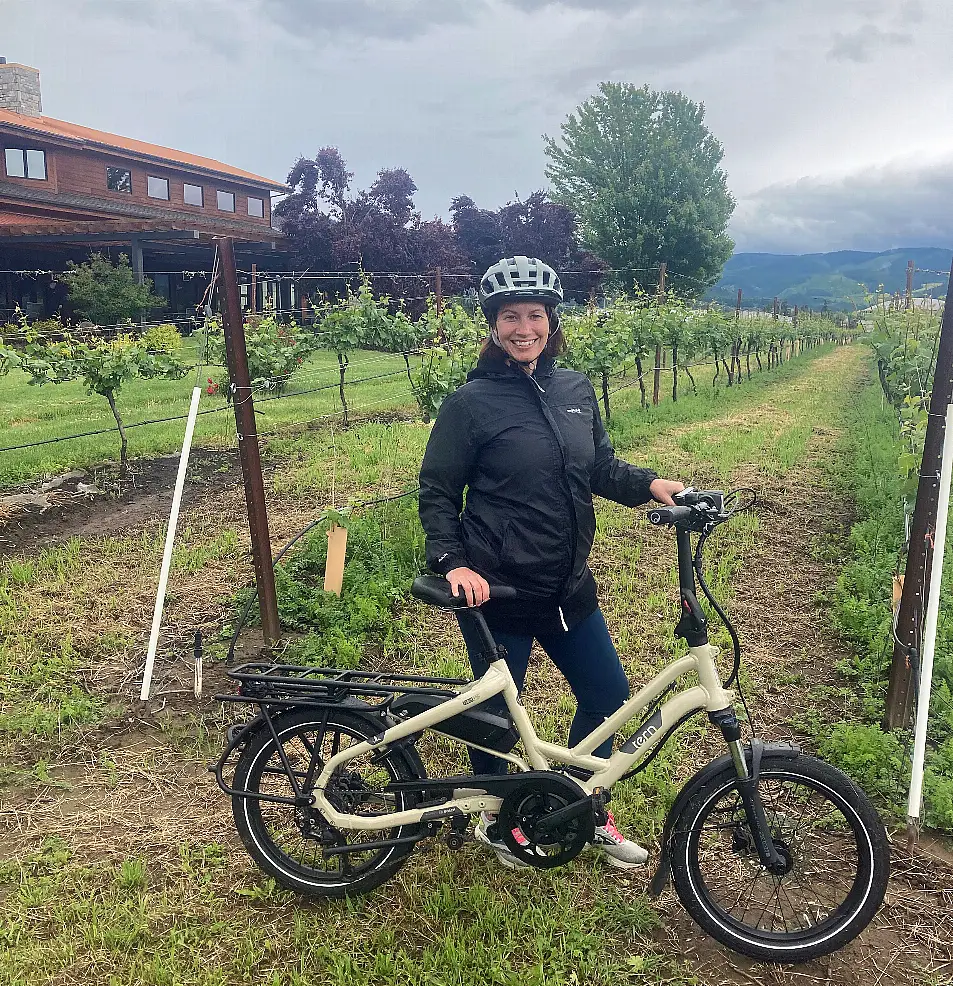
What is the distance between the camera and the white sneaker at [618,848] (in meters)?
2.71

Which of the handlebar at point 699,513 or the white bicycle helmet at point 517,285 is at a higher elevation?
the white bicycle helmet at point 517,285

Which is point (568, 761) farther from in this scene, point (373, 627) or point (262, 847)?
point (373, 627)

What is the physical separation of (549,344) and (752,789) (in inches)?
60.2

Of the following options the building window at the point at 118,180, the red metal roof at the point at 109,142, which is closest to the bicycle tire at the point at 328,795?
the red metal roof at the point at 109,142

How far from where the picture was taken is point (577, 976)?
2.34 m

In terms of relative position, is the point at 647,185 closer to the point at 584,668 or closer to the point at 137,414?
the point at 137,414

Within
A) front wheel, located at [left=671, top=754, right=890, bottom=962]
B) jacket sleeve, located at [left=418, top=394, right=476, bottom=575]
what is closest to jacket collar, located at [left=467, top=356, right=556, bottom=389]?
jacket sleeve, located at [left=418, top=394, right=476, bottom=575]

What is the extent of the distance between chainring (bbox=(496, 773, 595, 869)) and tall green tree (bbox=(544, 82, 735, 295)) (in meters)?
37.6

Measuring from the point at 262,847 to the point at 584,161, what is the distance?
45.3 metres

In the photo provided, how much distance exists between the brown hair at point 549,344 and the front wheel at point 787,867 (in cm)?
143

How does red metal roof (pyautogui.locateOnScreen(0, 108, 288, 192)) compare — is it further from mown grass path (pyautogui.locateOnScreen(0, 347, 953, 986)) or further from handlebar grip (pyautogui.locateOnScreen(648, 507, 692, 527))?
handlebar grip (pyautogui.locateOnScreen(648, 507, 692, 527))

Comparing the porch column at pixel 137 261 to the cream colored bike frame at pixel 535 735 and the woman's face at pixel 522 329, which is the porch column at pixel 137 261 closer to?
the woman's face at pixel 522 329

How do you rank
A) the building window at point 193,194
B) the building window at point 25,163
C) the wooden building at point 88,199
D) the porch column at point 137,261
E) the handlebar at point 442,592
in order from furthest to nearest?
the building window at point 193,194 < the building window at point 25,163 < the wooden building at point 88,199 < the porch column at point 137,261 < the handlebar at point 442,592

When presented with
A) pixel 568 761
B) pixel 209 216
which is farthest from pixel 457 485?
pixel 209 216
